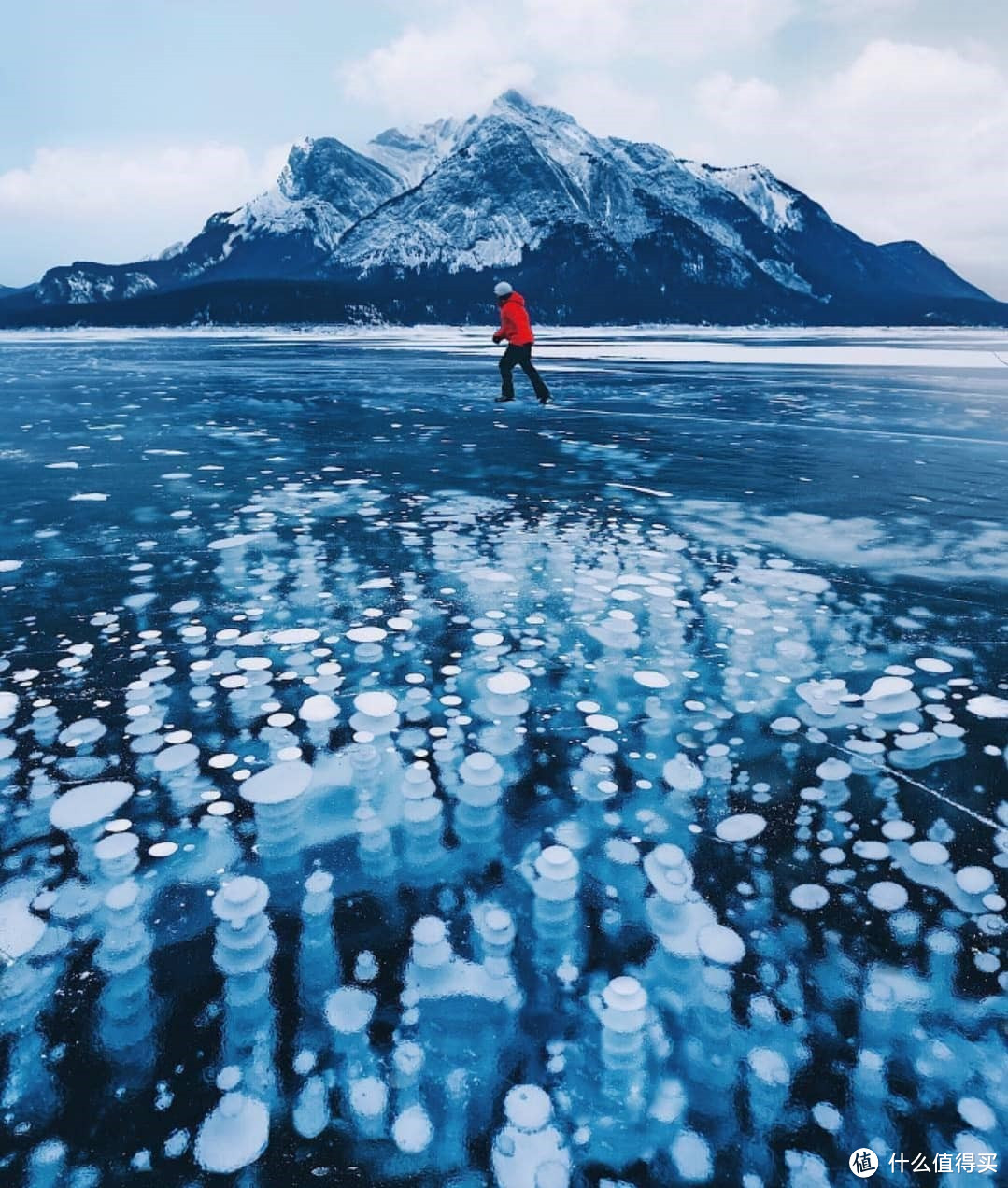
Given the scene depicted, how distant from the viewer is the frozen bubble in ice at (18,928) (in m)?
2.13

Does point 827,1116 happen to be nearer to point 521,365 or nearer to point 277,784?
point 277,784

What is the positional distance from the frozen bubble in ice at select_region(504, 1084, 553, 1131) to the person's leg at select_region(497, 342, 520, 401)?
1318cm

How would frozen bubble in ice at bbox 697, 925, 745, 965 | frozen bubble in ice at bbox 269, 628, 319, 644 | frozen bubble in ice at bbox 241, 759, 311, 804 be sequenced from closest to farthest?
frozen bubble in ice at bbox 697, 925, 745, 965, frozen bubble in ice at bbox 241, 759, 311, 804, frozen bubble in ice at bbox 269, 628, 319, 644

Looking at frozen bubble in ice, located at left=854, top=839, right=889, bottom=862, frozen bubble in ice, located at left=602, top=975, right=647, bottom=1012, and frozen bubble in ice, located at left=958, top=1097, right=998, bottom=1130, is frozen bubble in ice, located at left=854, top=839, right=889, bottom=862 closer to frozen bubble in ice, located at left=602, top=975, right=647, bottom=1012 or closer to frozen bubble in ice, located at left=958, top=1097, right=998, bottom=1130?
frozen bubble in ice, located at left=958, top=1097, right=998, bottom=1130

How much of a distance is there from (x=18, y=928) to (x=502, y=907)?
133 cm

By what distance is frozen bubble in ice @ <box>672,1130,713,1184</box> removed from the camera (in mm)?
1622

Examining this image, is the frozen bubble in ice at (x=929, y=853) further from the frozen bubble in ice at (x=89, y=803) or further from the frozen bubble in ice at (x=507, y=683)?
the frozen bubble in ice at (x=89, y=803)

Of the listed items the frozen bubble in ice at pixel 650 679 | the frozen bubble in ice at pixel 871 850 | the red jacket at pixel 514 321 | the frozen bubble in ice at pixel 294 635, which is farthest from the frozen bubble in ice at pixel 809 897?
the red jacket at pixel 514 321

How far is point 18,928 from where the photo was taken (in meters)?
2.20

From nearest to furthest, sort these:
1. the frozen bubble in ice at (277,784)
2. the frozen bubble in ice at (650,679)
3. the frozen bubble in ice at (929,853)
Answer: the frozen bubble in ice at (929,853) < the frozen bubble in ice at (277,784) < the frozen bubble in ice at (650,679)

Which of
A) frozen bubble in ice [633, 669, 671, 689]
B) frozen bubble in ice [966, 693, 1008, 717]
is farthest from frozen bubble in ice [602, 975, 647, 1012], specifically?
frozen bubble in ice [966, 693, 1008, 717]

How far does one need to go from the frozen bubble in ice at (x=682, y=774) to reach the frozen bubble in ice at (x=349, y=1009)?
131 cm

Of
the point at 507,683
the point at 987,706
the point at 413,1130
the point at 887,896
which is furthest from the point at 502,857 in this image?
the point at 987,706

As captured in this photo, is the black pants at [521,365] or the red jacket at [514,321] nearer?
the red jacket at [514,321]
